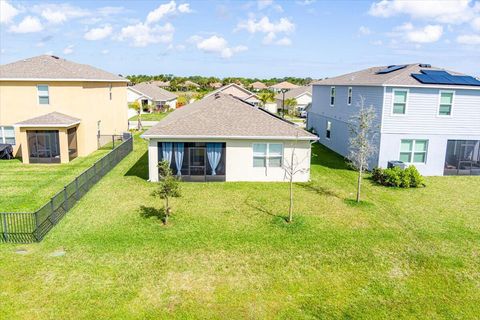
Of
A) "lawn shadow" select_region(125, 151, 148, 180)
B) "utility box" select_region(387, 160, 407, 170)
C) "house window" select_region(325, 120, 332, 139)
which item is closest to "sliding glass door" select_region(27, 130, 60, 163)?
"lawn shadow" select_region(125, 151, 148, 180)

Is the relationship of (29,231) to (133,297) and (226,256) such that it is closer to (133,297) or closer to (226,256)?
(133,297)

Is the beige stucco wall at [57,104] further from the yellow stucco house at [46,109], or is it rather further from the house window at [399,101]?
the house window at [399,101]

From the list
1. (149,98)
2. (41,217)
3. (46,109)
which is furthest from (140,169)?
(149,98)

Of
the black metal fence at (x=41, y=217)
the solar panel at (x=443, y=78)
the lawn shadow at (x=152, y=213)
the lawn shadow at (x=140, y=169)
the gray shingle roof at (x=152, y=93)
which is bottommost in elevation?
the lawn shadow at (x=152, y=213)

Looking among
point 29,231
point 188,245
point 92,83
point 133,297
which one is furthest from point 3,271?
point 92,83

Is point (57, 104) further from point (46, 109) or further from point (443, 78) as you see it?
point (443, 78)

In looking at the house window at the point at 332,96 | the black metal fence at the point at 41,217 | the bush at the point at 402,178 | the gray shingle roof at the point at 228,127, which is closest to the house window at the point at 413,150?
the bush at the point at 402,178
